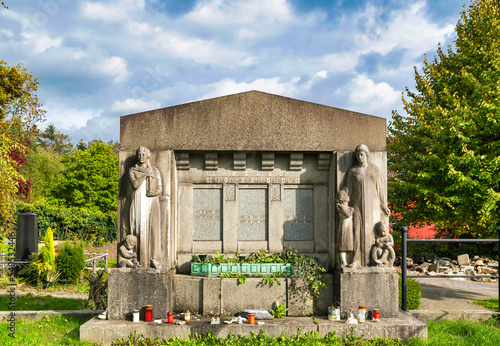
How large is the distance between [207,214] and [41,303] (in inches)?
213

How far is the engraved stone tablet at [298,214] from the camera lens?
6.78 meters

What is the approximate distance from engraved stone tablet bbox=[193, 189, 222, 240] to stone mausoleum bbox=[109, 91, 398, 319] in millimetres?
18

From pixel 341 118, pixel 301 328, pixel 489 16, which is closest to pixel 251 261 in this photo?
pixel 301 328

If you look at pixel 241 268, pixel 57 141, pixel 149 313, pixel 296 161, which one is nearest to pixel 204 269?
pixel 241 268

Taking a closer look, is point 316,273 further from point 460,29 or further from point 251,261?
point 460,29

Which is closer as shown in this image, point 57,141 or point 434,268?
point 434,268

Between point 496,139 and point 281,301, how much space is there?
854 centimetres

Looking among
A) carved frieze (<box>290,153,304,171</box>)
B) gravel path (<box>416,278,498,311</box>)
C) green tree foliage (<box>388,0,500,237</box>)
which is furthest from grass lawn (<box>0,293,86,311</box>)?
green tree foliage (<box>388,0,500,237</box>)

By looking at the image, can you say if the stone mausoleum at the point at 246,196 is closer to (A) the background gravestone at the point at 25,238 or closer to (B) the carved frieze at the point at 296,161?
(B) the carved frieze at the point at 296,161

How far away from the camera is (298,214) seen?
6.81 metres

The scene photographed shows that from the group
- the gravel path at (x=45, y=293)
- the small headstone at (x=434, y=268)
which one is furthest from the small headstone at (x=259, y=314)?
the small headstone at (x=434, y=268)

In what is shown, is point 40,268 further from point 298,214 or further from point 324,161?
point 324,161

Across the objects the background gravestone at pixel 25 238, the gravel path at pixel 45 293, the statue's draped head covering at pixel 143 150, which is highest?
the statue's draped head covering at pixel 143 150

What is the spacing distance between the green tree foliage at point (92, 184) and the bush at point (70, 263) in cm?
1677
